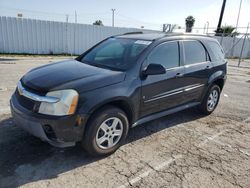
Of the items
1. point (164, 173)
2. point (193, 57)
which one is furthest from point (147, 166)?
point (193, 57)

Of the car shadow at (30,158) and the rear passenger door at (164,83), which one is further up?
the rear passenger door at (164,83)

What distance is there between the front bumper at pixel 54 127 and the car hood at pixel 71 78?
352 millimetres

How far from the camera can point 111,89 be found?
2.98 meters

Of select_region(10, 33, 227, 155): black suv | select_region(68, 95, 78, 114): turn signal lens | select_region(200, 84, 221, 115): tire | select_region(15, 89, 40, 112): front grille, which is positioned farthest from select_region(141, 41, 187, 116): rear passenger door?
select_region(15, 89, 40, 112): front grille

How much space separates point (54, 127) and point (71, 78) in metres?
0.71

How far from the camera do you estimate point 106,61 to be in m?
3.73

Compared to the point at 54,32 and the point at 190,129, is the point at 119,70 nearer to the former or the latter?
the point at 190,129

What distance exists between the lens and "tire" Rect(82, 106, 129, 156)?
2904mm

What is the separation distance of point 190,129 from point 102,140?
6.53 ft

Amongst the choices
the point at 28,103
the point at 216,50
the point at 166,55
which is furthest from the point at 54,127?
the point at 216,50

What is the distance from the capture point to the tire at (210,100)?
4852 millimetres

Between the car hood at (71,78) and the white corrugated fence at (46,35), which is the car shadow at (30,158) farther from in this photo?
the white corrugated fence at (46,35)

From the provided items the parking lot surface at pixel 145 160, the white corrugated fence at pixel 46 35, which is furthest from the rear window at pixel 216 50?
the white corrugated fence at pixel 46 35

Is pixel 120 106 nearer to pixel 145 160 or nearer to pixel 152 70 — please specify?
pixel 152 70
